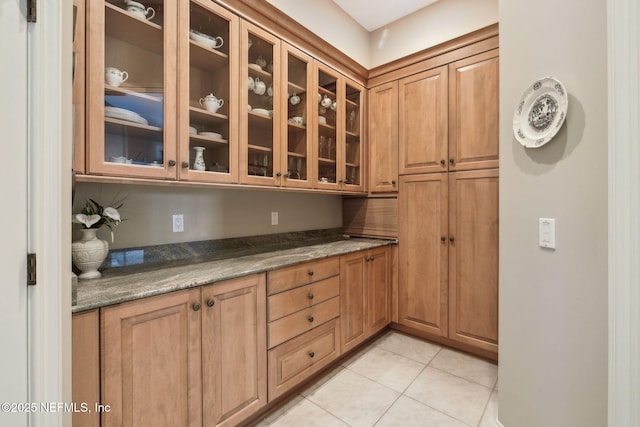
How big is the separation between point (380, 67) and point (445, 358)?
8.80ft

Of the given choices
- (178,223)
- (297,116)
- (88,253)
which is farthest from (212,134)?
(88,253)

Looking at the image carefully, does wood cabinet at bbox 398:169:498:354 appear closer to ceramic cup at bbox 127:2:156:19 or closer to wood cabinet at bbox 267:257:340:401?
wood cabinet at bbox 267:257:340:401

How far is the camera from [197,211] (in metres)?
1.85

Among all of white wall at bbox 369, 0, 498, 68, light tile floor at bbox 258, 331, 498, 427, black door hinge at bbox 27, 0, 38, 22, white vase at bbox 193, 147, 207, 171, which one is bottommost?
light tile floor at bbox 258, 331, 498, 427

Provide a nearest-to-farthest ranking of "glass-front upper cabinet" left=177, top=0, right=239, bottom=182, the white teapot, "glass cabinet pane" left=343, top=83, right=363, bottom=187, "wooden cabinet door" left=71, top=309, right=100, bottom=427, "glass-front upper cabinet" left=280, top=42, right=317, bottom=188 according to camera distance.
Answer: "wooden cabinet door" left=71, top=309, right=100, bottom=427, "glass-front upper cabinet" left=177, top=0, right=239, bottom=182, the white teapot, "glass-front upper cabinet" left=280, top=42, right=317, bottom=188, "glass cabinet pane" left=343, top=83, right=363, bottom=187

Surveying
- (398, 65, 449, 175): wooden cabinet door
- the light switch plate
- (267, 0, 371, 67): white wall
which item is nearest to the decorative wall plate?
the light switch plate

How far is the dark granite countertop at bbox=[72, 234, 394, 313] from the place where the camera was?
3.48 ft

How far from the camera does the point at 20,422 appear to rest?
74cm

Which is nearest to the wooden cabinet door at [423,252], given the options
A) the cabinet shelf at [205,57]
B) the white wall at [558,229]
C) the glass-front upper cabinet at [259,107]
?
the white wall at [558,229]

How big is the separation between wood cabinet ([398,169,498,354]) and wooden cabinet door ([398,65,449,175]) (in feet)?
0.47

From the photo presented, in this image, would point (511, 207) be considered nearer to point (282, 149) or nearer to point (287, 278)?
point (287, 278)

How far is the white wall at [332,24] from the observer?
7.30 ft

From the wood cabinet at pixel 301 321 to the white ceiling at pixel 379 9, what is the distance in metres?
2.34

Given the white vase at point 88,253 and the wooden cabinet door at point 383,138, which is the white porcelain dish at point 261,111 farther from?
the wooden cabinet door at point 383,138
